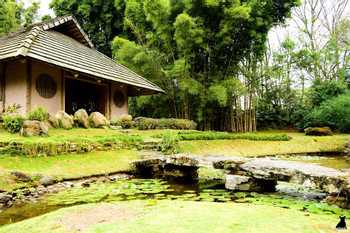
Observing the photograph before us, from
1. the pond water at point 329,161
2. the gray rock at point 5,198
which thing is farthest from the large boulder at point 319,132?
the gray rock at point 5,198

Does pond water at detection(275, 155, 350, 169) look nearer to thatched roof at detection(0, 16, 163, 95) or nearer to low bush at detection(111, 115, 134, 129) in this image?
low bush at detection(111, 115, 134, 129)

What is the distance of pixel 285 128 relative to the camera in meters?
22.4

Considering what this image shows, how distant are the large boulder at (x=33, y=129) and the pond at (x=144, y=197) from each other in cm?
349

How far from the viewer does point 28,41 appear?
1064 cm

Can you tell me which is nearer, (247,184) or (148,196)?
(148,196)

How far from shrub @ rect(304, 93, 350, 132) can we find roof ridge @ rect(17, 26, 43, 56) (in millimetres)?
15750

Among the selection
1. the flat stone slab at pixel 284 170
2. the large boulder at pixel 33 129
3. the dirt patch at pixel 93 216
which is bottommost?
the dirt patch at pixel 93 216

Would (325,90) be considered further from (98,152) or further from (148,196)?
(148,196)

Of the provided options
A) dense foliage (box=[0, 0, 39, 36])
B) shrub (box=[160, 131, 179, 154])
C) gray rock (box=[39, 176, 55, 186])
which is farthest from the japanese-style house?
dense foliage (box=[0, 0, 39, 36])

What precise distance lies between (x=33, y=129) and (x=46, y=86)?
3.02 meters

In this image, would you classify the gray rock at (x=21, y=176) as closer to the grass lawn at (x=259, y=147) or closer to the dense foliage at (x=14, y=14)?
the grass lawn at (x=259, y=147)

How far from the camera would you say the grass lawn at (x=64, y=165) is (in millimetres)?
6151

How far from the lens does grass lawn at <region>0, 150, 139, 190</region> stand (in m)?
6.15

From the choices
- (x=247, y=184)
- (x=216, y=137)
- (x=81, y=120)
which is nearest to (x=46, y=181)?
(x=247, y=184)
